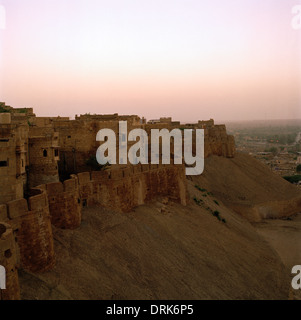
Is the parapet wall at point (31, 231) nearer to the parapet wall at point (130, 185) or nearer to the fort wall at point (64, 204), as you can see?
the fort wall at point (64, 204)

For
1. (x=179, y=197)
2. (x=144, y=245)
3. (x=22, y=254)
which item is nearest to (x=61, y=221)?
(x=22, y=254)

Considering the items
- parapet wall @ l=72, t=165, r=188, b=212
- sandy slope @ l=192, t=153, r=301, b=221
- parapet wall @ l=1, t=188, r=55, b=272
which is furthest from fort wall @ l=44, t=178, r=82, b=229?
sandy slope @ l=192, t=153, r=301, b=221

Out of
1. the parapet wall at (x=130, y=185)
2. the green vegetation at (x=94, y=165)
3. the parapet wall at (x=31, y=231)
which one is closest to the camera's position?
the parapet wall at (x=31, y=231)

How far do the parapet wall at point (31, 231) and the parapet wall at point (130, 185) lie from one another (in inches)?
125

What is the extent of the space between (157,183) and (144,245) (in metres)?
4.99

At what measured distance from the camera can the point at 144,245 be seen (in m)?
12.3

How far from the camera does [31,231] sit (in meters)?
8.27

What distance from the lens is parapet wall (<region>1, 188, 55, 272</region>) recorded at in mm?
7978

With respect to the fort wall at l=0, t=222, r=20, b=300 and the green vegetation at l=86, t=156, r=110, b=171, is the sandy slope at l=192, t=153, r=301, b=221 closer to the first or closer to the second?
the green vegetation at l=86, t=156, r=110, b=171

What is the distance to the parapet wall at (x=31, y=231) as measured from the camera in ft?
26.2

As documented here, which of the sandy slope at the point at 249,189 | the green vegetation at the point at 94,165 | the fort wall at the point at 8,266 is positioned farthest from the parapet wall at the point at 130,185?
the sandy slope at the point at 249,189

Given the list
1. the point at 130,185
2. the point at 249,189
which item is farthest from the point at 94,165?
the point at 249,189

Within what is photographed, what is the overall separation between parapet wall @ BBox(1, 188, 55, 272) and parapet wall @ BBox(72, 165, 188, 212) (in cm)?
318

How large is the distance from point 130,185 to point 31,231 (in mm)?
6759
